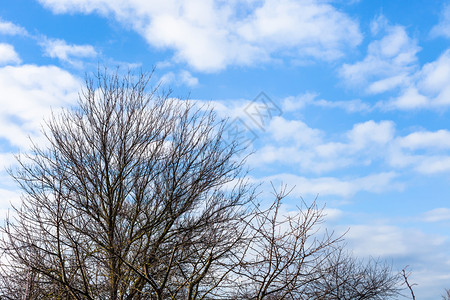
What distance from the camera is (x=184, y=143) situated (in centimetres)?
1107

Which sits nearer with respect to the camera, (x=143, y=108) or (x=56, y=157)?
(x=56, y=157)

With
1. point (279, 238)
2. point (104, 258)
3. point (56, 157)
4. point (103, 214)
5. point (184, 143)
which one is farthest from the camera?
point (184, 143)

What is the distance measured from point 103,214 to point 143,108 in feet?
9.91

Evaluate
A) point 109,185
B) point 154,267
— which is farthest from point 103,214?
point 154,267

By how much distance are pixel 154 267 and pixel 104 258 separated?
3.55ft

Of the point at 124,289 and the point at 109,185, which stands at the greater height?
the point at 109,185

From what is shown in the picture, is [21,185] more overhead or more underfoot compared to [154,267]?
more overhead

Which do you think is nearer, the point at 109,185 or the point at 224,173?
the point at 109,185

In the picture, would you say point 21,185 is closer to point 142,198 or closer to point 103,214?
point 103,214

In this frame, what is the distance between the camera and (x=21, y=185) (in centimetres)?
1048

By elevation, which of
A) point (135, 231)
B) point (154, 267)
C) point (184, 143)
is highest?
point (184, 143)

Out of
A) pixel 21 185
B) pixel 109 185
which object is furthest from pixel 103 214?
pixel 21 185

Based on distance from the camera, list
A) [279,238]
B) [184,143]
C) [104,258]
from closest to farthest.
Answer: [279,238] → [104,258] → [184,143]

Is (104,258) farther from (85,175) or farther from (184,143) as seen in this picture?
(184,143)
